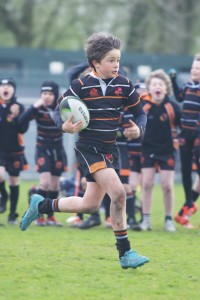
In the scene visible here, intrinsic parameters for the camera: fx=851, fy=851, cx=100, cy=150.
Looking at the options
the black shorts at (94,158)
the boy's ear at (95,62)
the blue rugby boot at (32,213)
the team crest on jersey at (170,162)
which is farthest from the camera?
the team crest on jersey at (170,162)

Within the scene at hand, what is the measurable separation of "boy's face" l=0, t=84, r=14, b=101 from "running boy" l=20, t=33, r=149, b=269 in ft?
13.0

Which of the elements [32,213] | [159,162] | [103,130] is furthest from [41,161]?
[103,130]

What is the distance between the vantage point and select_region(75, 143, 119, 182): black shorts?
7.34 meters

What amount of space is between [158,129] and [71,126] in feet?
13.3

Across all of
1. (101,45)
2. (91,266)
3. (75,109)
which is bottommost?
(91,266)

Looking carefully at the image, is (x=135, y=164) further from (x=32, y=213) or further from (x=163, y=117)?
(x=32, y=213)

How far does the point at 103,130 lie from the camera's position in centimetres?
742

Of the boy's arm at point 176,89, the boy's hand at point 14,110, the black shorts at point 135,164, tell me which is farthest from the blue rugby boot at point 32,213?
the boy's arm at point 176,89

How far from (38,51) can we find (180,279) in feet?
58.3

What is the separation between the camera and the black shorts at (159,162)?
11.0 meters

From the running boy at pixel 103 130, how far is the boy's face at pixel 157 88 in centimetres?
349

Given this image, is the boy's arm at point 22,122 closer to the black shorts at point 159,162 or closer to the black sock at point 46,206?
the black shorts at point 159,162

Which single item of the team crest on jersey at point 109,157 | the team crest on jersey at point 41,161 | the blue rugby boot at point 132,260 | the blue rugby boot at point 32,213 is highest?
the team crest on jersey at point 109,157

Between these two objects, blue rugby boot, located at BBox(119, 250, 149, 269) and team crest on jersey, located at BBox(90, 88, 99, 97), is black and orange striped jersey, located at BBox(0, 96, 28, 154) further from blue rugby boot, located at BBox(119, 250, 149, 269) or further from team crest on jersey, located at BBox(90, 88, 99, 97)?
blue rugby boot, located at BBox(119, 250, 149, 269)
